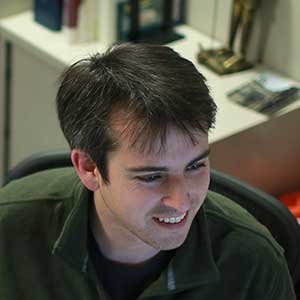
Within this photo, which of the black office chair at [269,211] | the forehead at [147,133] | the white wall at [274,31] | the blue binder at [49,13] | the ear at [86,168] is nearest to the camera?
the forehead at [147,133]

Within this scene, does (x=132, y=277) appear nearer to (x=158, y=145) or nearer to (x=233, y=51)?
(x=158, y=145)

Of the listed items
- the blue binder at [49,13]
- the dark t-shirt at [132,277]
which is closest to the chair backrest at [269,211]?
the dark t-shirt at [132,277]

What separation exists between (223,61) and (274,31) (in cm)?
18

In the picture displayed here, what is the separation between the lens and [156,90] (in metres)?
1.22

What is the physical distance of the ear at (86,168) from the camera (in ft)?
4.34

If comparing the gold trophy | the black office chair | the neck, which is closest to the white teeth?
the neck

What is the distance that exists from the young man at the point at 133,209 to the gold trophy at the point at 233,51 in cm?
92

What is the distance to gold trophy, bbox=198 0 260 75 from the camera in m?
2.31

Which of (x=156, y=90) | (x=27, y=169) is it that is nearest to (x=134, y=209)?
(x=156, y=90)

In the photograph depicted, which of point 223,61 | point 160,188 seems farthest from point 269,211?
point 223,61

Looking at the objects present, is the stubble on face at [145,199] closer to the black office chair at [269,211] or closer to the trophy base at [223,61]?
the black office chair at [269,211]

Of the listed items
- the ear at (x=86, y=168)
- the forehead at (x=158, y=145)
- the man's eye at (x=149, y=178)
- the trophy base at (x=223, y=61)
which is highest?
the forehead at (x=158, y=145)

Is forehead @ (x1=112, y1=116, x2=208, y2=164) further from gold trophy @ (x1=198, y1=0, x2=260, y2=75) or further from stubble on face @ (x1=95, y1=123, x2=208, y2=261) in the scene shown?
gold trophy @ (x1=198, y1=0, x2=260, y2=75)

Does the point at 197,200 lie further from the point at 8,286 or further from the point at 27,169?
the point at 27,169
